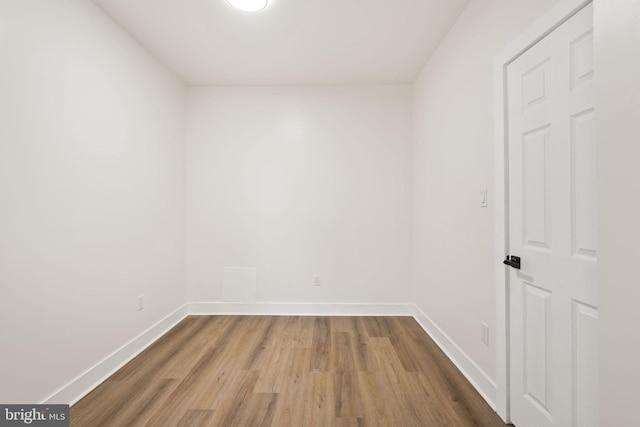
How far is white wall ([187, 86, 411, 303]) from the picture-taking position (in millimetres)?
3211

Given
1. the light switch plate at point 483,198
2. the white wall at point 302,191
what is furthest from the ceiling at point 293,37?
the light switch plate at point 483,198

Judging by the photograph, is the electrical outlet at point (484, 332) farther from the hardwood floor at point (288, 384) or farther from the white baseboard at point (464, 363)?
the hardwood floor at point (288, 384)

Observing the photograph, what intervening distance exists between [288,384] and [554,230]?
1.82m

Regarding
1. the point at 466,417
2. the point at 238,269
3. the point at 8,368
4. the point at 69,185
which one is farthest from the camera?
the point at 238,269

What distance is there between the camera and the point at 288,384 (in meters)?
1.88

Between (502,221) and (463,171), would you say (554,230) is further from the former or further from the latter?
(463,171)

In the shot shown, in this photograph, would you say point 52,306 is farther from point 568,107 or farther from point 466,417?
point 568,107

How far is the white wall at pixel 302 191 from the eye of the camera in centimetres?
321

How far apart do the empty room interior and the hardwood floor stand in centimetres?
2

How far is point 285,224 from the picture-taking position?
323 cm

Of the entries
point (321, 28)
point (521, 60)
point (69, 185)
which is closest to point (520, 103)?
point (521, 60)

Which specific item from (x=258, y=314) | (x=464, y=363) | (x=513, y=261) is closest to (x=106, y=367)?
(x=258, y=314)

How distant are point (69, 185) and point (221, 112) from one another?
1869mm

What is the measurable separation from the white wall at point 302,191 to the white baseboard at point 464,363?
604 millimetres
